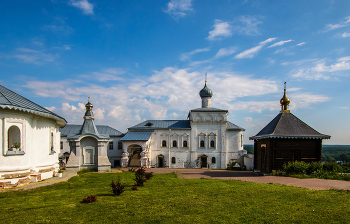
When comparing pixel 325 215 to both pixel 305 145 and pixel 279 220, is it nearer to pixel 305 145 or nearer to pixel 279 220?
pixel 279 220

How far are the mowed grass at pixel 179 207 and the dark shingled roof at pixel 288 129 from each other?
25.8ft

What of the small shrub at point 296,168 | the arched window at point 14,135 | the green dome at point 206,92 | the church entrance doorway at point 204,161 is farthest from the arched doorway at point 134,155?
the small shrub at point 296,168

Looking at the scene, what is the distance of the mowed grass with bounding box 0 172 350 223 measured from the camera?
20.8 ft

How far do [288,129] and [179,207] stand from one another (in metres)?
13.6

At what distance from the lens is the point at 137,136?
2897cm

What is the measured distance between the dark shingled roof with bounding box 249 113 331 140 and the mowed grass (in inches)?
310

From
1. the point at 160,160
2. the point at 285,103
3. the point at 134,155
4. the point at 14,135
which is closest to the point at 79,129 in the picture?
the point at 134,155

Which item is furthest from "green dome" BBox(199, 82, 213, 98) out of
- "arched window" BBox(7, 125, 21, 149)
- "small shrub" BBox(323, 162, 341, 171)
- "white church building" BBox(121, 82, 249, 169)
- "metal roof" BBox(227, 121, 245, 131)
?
"arched window" BBox(7, 125, 21, 149)

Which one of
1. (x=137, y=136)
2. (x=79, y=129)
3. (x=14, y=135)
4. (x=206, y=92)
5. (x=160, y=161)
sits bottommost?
(x=160, y=161)

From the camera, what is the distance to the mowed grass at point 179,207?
250 inches

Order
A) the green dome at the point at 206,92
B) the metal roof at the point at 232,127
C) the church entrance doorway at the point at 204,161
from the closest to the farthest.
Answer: the church entrance doorway at the point at 204,161
the metal roof at the point at 232,127
the green dome at the point at 206,92

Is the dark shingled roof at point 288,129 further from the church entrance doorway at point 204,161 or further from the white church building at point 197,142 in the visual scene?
the church entrance doorway at point 204,161

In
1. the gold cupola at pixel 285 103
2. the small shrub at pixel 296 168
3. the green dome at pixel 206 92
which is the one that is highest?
the green dome at pixel 206 92

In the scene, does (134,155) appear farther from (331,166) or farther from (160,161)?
(331,166)
